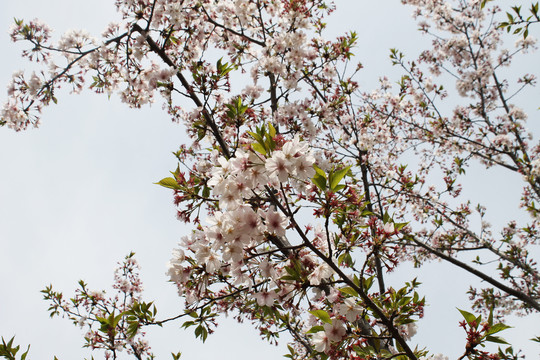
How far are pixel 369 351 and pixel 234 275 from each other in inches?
38.7

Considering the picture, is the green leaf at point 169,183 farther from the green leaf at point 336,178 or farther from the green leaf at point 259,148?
the green leaf at point 336,178

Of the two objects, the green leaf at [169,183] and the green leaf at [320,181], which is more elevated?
the green leaf at [169,183]

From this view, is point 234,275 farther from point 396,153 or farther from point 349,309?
point 396,153

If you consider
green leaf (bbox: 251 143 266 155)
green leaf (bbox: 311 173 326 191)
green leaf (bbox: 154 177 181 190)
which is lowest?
green leaf (bbox: 311 173 326 191)

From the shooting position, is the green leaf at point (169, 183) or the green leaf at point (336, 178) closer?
the green leaf at point (336, 178)

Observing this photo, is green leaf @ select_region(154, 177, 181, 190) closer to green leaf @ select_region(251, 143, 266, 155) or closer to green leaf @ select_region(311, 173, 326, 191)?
green leaf @ select_region(251, 143, 266, 155)

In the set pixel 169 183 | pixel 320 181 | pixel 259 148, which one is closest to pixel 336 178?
pixel 320 181

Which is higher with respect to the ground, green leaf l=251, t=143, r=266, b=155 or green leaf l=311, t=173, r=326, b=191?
green leaf l=251, t=143, r=266, b=155

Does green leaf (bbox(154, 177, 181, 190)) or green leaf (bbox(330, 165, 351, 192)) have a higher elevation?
green leaf (bbox(154, 177, 181, 190))

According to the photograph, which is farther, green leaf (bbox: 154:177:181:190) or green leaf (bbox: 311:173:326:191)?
green leaf (bbox: 154:177:181:190)

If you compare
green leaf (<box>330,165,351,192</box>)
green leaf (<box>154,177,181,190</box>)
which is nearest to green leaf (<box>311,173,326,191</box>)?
green leaf (<box>330,165,351,192</box>)

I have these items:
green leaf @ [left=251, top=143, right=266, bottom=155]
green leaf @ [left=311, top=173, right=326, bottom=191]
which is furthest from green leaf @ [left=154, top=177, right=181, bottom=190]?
green leaf @ [left=311, top=173, right=326, bottom=191]

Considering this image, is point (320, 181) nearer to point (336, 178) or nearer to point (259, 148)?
point (336, 178)

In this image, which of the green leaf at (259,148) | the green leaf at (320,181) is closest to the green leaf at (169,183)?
the green leaf at (259,148)
